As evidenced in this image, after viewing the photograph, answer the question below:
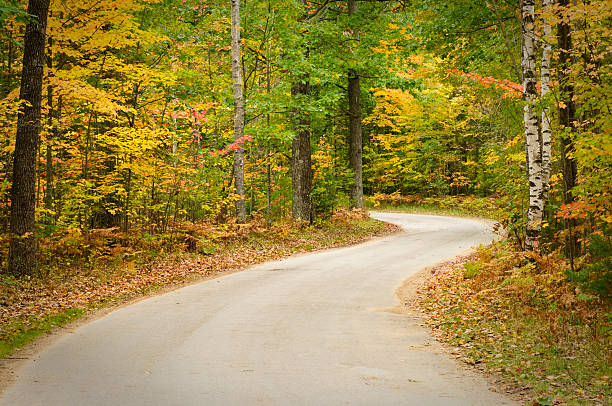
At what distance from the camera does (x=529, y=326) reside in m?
7.61

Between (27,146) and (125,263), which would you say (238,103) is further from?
(27,146)

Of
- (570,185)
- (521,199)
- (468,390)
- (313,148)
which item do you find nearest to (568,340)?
(468,390)

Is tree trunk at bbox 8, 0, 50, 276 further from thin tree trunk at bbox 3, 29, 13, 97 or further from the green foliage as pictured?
the green foliage

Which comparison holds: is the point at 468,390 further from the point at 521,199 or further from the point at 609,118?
the point at 521,199

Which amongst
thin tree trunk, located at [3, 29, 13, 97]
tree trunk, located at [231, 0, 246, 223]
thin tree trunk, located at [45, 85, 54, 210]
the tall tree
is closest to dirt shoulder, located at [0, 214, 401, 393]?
tree trunk, located at [231, 0, 246, 223]

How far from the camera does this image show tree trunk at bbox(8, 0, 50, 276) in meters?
11.6

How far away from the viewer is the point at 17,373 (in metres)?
6.36

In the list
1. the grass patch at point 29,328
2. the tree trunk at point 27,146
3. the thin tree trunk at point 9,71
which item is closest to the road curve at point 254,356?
the grass patch at point 29,328

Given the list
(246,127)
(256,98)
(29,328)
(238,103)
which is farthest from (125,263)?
(256,98)

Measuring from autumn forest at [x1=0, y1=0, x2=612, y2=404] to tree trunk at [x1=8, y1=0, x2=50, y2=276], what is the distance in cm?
3

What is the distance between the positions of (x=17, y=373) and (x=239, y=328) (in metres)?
3.36

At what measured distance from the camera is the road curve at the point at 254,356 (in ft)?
17.8

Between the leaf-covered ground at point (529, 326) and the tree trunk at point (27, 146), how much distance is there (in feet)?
31.8

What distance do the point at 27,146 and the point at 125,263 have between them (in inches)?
168
